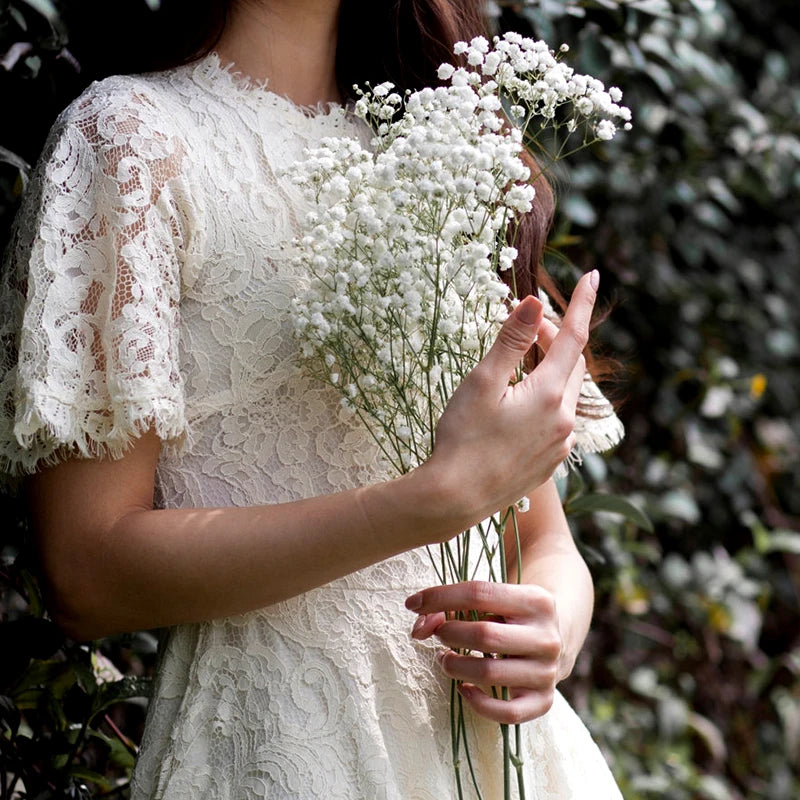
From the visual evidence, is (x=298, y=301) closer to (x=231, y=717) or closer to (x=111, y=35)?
(x=231, y=717)

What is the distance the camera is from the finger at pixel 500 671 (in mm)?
942

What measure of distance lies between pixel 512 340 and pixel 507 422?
74 mm

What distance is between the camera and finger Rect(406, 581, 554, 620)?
0.93 meters

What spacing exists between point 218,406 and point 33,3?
53cm

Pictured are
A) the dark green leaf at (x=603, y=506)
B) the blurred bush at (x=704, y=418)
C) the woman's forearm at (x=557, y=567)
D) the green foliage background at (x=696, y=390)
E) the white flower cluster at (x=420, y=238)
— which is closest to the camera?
the white flower cluster at (x=420, y=238)

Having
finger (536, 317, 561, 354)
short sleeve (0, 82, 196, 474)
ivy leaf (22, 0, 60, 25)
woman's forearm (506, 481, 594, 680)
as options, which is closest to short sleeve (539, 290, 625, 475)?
woman's forearm (506, 481, 594, 680)

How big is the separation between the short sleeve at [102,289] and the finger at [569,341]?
1.09 feet

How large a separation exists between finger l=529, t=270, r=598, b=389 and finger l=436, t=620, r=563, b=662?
0.21 m

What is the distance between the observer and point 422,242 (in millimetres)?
861

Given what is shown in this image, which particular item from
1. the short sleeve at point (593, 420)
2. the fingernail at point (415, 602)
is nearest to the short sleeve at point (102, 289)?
the fingernail at point (415, 602)

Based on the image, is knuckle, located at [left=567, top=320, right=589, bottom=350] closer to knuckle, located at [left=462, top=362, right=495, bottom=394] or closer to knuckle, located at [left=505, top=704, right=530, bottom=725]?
knuckle, located at [left=462, top=362, right=495, bottom=394]

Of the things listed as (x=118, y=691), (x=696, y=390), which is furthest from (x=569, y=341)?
(x=696, y=390)

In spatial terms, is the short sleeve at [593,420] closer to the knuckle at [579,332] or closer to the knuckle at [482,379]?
the knuckle at [579,332]

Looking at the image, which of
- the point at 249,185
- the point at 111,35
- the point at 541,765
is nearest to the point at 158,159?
the point at 249,185
